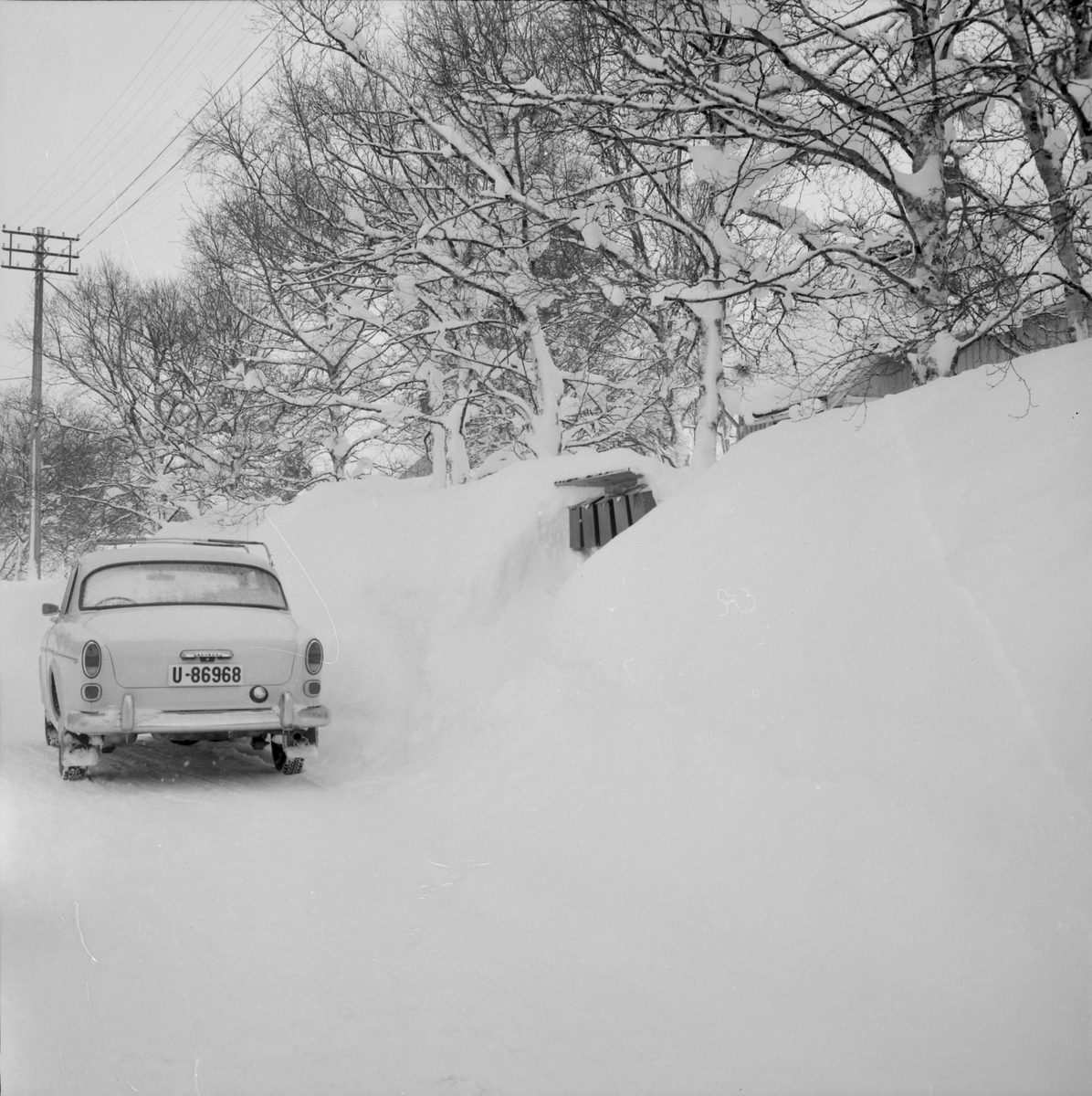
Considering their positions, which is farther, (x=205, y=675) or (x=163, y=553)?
(x=163, y=553)

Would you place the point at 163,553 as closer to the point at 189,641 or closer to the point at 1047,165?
the point at 189,641

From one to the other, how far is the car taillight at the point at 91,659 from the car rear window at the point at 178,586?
2.93 ft

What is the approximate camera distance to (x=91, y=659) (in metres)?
7.22

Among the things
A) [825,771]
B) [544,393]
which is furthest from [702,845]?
[544,393]

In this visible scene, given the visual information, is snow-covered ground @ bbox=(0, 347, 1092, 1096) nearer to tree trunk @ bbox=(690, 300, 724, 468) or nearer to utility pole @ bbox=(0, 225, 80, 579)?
tree trunk @ bbox=(690, 300, 724, 468)

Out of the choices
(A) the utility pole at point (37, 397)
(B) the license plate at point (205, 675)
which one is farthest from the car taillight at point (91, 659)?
(A) the utility pole at point (37, 397)

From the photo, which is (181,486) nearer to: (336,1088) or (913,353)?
(913,353)

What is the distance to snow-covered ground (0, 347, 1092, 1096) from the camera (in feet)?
10.8

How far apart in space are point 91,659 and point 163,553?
5.64 ft

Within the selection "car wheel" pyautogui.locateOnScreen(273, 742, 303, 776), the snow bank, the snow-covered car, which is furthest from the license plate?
the snow bank

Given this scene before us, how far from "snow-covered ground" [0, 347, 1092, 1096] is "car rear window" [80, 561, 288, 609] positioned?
4.35 feet

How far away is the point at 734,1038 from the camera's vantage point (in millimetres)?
3385

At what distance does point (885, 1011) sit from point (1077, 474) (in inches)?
107

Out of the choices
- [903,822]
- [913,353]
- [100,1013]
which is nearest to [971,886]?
[903,822]
